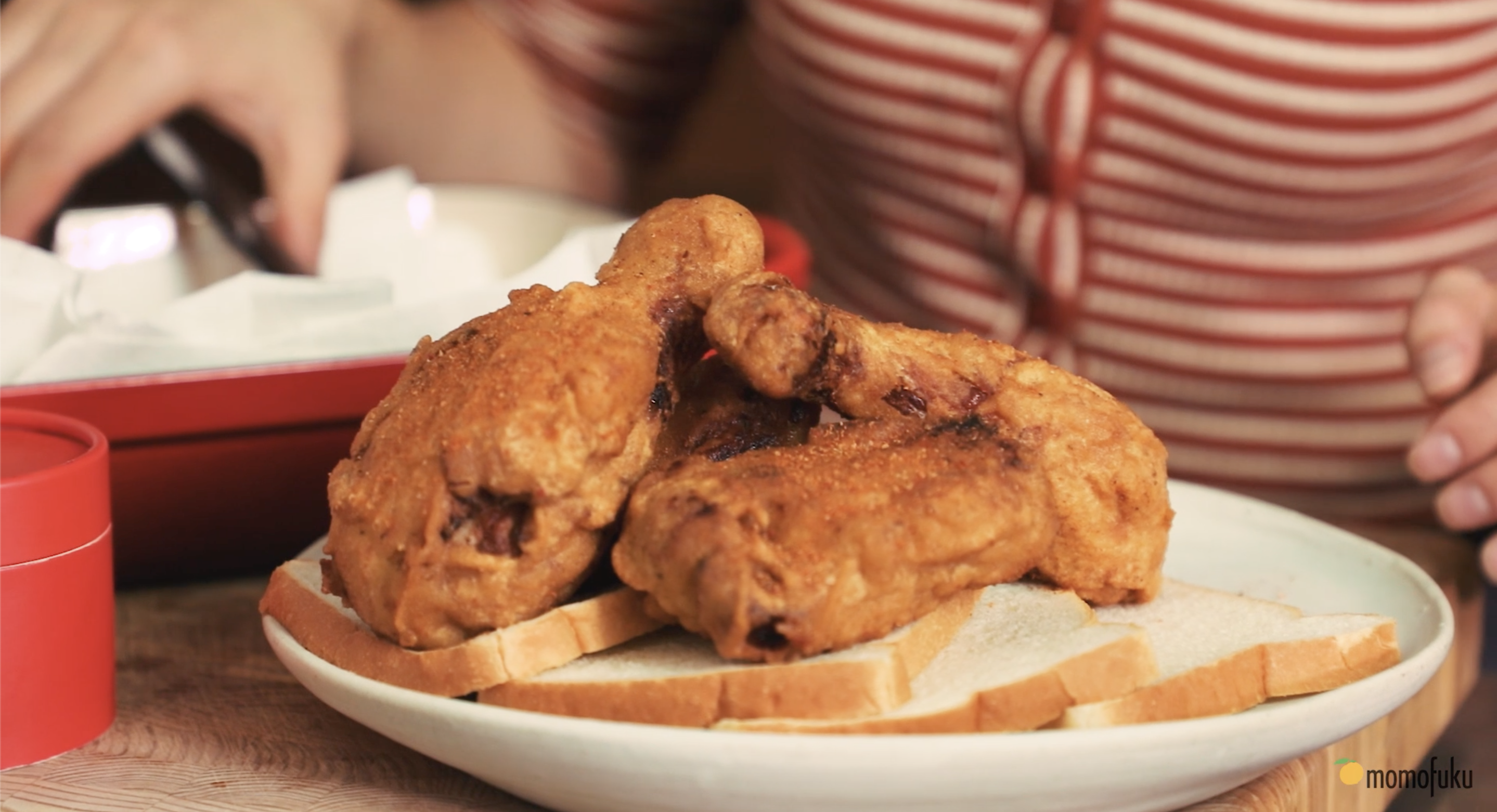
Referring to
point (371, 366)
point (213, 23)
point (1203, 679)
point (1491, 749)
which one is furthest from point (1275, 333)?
point (213, 23)

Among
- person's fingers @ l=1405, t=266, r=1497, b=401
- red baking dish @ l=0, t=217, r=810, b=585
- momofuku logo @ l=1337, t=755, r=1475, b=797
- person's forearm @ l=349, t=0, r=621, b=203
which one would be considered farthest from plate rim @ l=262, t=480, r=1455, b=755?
person's forearm @ l=349, t=0, r=621, b=203

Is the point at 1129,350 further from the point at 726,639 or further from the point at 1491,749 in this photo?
the point at 726,639

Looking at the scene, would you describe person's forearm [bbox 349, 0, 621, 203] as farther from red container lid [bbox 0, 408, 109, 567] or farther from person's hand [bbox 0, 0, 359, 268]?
red container lid [bbox 0, 408, 109, 567]

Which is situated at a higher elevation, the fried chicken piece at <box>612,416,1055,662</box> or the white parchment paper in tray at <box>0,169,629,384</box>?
the fried chicken piece at <box>612,416,1055,662</box>

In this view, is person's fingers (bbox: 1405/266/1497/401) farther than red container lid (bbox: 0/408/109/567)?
Yes

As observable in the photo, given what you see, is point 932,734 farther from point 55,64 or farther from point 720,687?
point 55,64
